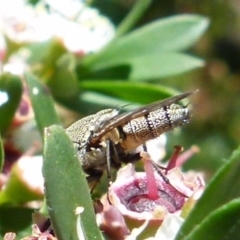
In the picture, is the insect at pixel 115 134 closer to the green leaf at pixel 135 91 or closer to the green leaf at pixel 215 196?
the green leaf at pixel 135 91

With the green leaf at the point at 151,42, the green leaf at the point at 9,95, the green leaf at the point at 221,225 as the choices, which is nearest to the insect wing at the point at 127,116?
the green leaf at the point at 9,95

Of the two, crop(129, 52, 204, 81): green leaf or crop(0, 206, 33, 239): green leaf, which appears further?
crop(129, 52, 204, 81): green leaf

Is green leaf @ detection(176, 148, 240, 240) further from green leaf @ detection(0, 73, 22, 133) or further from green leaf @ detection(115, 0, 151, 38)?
green leaf @ detection(115, 0, 151, 38)

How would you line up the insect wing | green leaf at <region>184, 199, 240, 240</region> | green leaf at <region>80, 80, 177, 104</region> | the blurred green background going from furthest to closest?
the blurred green background
green leaf at <region>80, 80, 177, 104</region>
the insect wing
green leaf at <region>184, 199, 240, 240</region>

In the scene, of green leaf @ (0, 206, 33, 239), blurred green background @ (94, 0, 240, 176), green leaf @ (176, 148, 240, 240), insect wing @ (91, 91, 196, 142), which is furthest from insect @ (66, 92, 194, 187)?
blurred green background @ (94, 0, 240, 176)

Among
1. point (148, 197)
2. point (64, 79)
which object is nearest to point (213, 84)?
point (64, 79)

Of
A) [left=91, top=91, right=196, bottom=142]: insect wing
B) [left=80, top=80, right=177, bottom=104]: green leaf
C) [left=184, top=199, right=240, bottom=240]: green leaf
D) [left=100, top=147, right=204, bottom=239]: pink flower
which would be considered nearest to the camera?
[left=184, top=199, right=240, bottom=240]: green leaf
